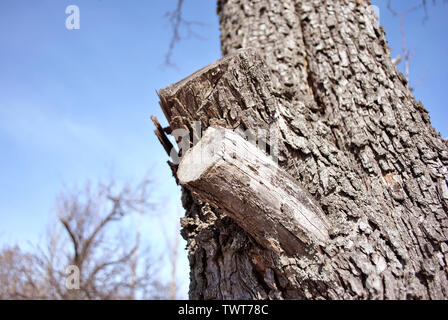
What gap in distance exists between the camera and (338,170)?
1.58 meters

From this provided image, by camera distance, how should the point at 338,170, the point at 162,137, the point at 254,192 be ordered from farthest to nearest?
1. the point at 162,137
2. the point at 338,170
3. the point at 254,192

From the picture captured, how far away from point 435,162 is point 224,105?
3.66ft

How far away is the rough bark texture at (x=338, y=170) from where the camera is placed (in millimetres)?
1347

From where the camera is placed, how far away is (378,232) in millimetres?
1410

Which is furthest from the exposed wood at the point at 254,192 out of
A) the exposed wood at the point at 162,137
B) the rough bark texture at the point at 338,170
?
the exposed wood at the point at 162,137

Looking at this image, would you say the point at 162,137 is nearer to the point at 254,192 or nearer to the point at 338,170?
the point at 254,192

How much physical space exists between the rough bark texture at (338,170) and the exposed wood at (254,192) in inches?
3.5

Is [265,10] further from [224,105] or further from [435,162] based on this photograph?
[435,162]

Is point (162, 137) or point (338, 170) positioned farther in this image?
point (162, 137)

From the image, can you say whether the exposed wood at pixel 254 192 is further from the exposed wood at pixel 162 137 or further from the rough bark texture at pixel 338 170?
the exposed wood at pixel 162 137

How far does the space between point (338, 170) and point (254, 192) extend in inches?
21.2

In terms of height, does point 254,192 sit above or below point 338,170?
below

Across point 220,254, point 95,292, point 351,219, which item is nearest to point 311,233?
point 351,219

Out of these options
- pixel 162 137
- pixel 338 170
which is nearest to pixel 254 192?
pixel 338 170
